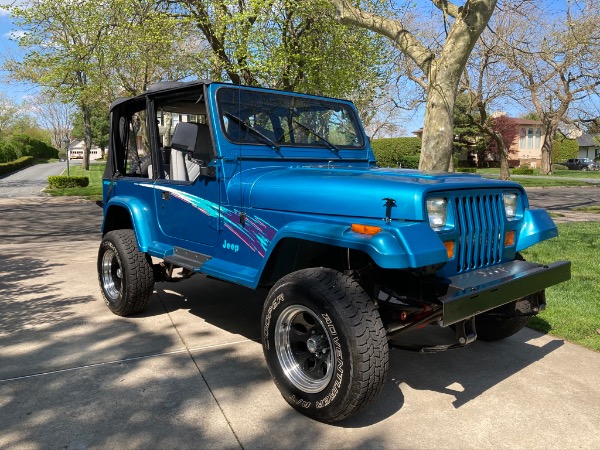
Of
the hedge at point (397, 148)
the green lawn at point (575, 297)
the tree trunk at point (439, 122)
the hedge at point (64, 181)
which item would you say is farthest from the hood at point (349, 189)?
the hedge at point (397, 148)

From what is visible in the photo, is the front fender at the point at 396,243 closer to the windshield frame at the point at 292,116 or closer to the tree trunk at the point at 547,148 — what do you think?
the windshield frame at the point at 292,116

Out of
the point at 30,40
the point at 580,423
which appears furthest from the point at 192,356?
the point at 30,40

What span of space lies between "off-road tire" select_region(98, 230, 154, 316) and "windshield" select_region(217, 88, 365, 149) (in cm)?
156

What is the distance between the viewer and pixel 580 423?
2.91 metres

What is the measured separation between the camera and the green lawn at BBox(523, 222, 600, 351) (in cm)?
435

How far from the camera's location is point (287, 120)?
416 centimetres

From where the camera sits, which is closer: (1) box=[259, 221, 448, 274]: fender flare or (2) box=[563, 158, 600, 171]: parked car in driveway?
(1) box=[259, 221, 448, 274]: fender flare

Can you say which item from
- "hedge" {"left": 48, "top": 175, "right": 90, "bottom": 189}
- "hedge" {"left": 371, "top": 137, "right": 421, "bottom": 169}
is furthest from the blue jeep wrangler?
"hedge" {"left": 371, "top": 137, "right": 421, "bottom": 169}

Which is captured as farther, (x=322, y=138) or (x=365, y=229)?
(x=322, y=138)

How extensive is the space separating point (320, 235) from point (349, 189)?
0.37 meters

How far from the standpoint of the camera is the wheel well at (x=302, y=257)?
3.19 m

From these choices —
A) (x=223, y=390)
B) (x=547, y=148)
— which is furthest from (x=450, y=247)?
(x=547, y=148)

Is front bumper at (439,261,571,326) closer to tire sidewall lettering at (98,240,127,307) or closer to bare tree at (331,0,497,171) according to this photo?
tire sidewall lettering at (98,240,127,307)

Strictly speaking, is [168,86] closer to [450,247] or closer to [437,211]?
[437,211]
